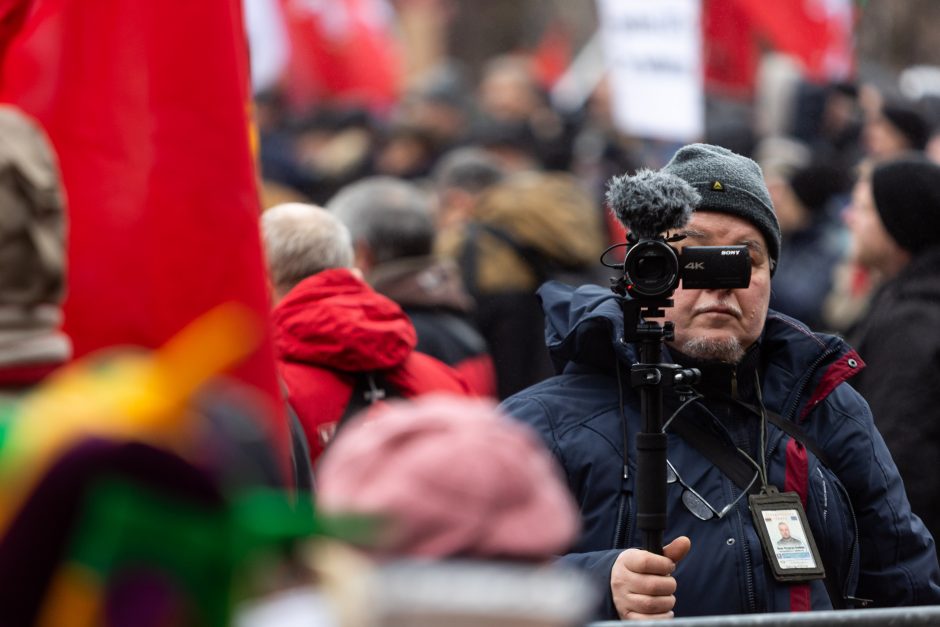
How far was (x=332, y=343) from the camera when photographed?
15.2ft

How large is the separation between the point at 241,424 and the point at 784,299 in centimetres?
738

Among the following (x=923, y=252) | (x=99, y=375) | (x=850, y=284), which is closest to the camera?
(x=99, y=375)

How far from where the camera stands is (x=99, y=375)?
5.49ft

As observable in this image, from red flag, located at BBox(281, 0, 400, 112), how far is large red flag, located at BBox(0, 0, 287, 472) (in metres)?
11.6

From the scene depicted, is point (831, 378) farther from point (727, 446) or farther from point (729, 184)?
point (729, 184)

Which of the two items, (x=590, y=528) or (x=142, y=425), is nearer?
(x=142, y=425)

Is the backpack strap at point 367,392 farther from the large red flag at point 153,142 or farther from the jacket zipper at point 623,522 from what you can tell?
the large red flag at point 153,142

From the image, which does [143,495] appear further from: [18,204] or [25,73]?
[25,73]

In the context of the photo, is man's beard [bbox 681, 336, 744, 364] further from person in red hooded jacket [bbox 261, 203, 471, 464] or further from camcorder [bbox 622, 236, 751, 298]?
person in red hooded jacket [bbox 261, 203, 471, 464]

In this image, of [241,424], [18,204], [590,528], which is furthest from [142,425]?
[590,528]

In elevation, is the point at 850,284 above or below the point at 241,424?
below

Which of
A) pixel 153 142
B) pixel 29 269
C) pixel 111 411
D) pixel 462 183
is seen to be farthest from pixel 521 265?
pixel 111 411

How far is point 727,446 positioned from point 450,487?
7.30ft

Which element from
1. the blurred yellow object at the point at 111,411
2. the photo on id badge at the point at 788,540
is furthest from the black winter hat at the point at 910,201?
the blurred yellow object at the point at 111,411
